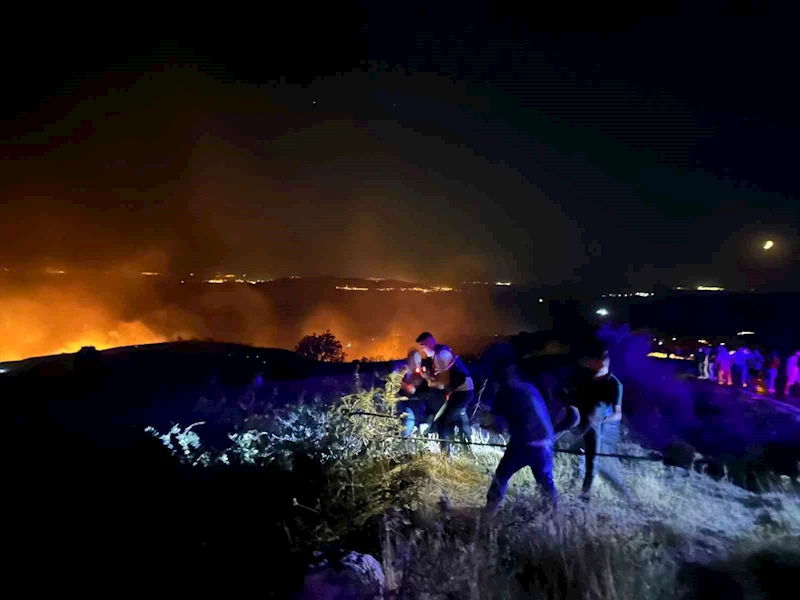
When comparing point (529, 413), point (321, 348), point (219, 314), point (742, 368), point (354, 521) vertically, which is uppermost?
point (219, 314)

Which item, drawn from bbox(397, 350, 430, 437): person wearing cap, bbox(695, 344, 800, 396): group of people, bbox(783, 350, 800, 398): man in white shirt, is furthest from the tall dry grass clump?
bbox(695, 344, 800, 396): group of people

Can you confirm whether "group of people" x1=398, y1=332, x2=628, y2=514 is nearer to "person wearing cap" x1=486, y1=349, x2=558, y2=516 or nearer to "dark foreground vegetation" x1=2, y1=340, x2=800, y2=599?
"person wearing cap" x1=486, y1=349, x2=558, y2=516

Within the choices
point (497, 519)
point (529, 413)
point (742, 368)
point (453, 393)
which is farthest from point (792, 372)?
point (497, 519)

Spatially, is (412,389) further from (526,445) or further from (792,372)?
(792,372)

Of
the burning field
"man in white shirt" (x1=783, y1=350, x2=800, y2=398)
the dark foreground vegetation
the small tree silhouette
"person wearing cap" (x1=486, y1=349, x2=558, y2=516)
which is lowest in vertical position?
the dark foreground vegetation

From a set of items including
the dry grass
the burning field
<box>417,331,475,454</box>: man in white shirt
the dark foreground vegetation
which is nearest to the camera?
the dry grass

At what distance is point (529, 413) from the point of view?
5406mm

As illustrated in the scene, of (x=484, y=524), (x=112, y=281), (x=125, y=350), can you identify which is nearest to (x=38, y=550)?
(x=484, y=524)

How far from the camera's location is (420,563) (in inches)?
152

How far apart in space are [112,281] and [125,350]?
2248 centimetres

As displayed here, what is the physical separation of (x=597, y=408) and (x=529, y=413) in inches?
44.2

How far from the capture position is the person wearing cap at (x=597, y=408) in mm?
6043

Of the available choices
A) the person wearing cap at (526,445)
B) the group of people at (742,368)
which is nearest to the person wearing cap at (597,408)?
the person wearing cap at (526,445)

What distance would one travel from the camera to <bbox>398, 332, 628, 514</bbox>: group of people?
17.5 feet
